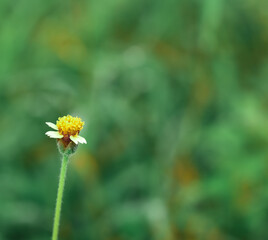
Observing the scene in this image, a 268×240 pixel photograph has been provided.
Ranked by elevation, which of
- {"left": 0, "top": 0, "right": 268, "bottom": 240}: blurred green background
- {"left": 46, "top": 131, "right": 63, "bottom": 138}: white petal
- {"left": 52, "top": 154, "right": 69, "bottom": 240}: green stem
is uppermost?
{"left": 0, "top": 0, "right": 268, "bottom": 240}: blurred green background

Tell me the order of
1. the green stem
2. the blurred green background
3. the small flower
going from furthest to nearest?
1. the blurred green background
2. the small flower
3. the green stem

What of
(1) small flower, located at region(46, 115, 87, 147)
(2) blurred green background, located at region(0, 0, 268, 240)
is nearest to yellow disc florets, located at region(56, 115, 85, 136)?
(1) small flower, located at region(46, 115, 87, 147)

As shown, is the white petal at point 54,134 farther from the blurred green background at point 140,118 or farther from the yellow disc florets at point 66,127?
the blurred green background at point 140,118

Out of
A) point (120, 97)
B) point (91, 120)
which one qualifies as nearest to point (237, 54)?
point (120, 97)

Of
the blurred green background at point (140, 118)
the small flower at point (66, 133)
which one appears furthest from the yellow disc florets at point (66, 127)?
the blurred green background at point (140, 118)

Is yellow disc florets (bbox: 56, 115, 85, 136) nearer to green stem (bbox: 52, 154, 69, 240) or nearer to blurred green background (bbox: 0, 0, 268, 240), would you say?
green stem (bbox: 52, 154, 69, 240)

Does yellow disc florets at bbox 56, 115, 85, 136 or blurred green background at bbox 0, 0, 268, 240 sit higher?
blurred green background at bbox 0, 0, 268, 240

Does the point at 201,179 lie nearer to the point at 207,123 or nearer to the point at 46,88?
the point at 207,123

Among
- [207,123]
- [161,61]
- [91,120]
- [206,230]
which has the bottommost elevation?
[206,230]
